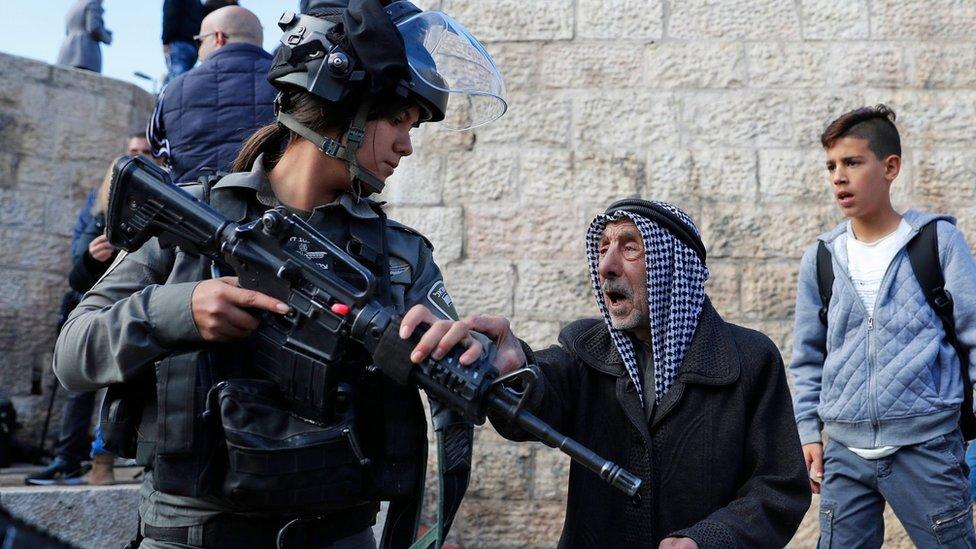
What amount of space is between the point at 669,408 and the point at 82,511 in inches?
107

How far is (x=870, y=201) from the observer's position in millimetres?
3938

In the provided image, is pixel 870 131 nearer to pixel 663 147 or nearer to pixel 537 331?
pixel 663 147

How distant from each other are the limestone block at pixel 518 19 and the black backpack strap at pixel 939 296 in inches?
84.2

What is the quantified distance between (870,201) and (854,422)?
85 cm

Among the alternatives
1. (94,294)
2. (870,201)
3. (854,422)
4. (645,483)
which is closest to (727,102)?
(870,201)

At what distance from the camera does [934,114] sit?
4.95 m

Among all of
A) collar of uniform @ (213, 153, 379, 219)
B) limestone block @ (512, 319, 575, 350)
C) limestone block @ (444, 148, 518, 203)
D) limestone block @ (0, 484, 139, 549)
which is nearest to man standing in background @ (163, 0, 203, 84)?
limestone block @ (444, 148, 518, 203)

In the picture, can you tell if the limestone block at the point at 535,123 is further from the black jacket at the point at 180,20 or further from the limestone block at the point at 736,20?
the black jacket at the point at 180,20

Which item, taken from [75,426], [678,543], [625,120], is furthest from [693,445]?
[75,426]

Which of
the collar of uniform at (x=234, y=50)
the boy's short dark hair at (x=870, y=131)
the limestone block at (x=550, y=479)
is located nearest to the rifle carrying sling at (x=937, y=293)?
the boy's short dark hair at (x=870, y=131)

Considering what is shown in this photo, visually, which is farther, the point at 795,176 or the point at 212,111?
the point at 795,176

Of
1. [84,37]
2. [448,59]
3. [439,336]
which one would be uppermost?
[84,37]

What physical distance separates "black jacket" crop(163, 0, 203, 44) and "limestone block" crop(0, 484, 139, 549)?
10.4ft

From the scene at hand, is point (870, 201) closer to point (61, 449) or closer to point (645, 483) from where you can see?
point (645, 483)
